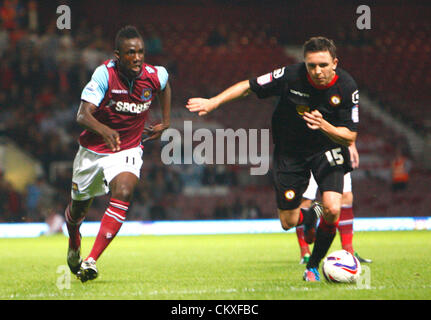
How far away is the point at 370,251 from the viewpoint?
9.94m

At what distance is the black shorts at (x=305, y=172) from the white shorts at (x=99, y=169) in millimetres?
1342

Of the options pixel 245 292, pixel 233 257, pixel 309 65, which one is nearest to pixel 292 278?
pixel 245 292

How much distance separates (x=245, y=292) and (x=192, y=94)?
16307 millimetres

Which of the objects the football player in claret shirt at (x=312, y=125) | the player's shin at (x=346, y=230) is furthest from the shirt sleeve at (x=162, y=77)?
the player's shin at (x=346, y=230)

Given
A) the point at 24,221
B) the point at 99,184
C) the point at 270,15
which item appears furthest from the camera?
the point at 270,15

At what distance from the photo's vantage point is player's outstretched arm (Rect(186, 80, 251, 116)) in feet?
18.1

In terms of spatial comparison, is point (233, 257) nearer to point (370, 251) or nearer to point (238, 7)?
point (370, 251)

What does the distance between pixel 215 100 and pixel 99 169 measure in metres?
1.45

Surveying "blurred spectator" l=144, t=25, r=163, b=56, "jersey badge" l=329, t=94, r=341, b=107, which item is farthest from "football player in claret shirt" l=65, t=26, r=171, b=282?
"blurred spectator" l=144, t=25, r=163, b=56

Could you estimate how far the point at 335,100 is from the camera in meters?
6.04

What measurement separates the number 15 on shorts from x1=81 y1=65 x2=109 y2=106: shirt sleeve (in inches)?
82.8

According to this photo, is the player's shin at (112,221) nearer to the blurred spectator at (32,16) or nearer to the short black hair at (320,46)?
the short black hair at (320,46)

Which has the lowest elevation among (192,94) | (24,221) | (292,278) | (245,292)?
(24,221)

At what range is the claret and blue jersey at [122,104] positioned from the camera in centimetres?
639
